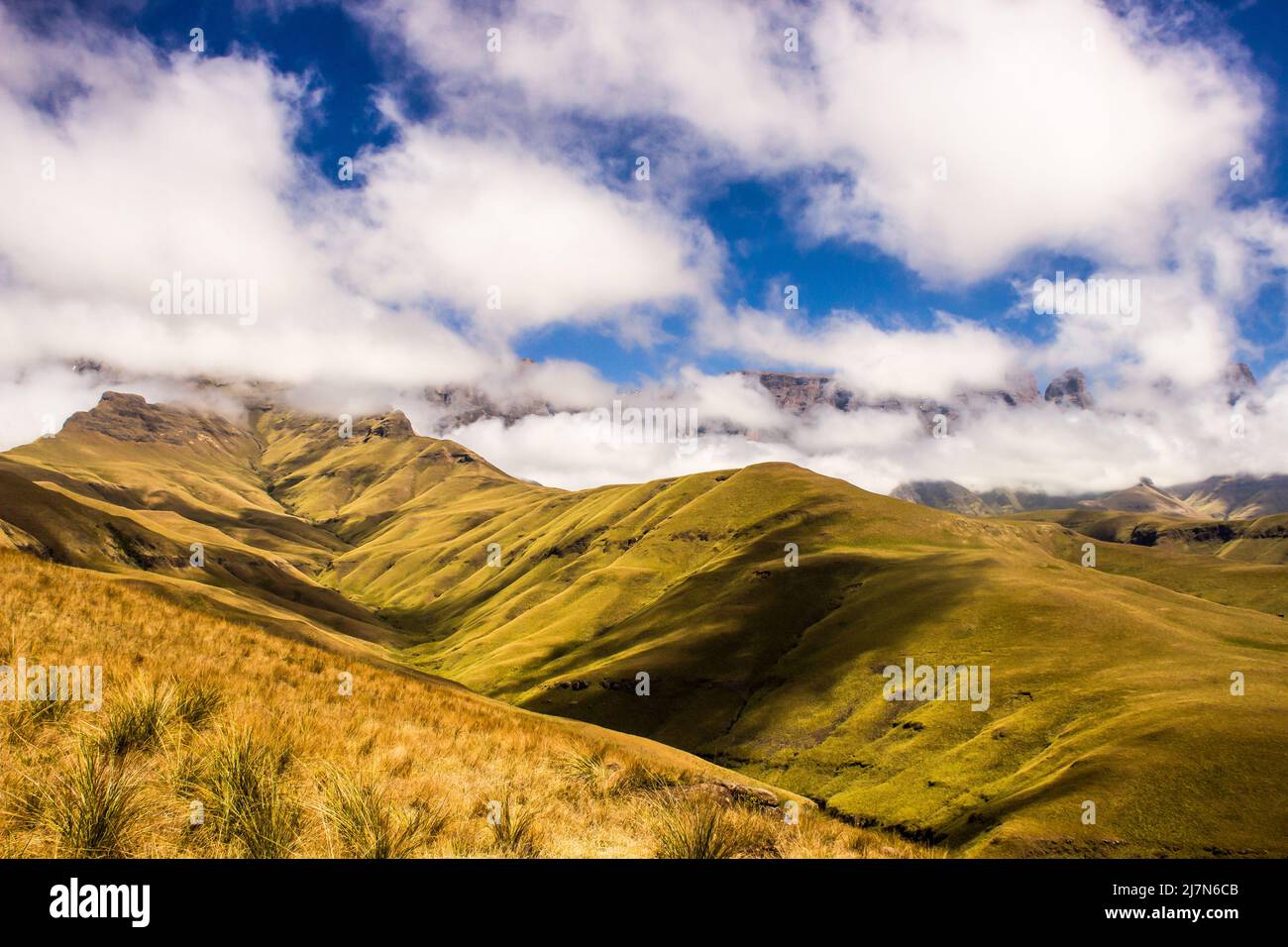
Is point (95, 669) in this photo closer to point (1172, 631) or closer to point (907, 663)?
point (907, 663)

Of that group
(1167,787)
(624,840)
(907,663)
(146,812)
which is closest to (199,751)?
(146,812)

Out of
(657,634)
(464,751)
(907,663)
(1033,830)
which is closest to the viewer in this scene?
(464,751)

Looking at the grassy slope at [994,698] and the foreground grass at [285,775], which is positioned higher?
the foreground grass at [285,775]

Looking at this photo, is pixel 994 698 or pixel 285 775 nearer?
pixel 285 775

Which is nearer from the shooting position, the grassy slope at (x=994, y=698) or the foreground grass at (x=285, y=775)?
the foreground grass at (x=285, y=775)

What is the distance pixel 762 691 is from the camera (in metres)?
142

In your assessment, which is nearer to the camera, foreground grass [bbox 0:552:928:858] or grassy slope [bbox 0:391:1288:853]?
foreground grass [bbox 0:552:928:858]

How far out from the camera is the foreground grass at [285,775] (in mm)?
8625

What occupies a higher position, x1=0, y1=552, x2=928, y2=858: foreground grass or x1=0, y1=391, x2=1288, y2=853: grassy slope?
x1=0, y1=552, x2=928, y2=858: foreground grass

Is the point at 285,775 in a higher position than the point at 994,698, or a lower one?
higher

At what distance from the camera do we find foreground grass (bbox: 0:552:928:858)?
340 inches

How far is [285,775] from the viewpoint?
10766 millimetres
